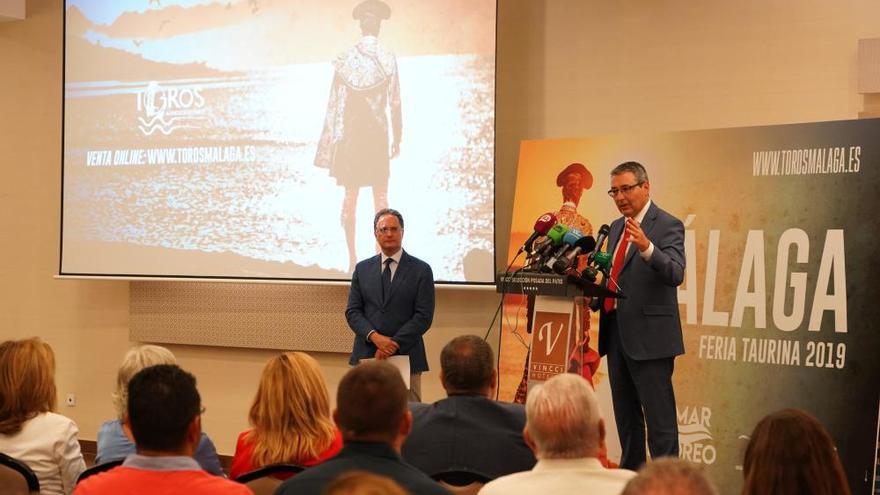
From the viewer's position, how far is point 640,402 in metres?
4.81

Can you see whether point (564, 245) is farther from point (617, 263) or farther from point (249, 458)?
point (249, 458)

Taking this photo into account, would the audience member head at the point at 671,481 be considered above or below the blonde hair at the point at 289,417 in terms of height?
above

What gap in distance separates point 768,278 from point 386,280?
6.79ft

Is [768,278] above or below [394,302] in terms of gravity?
above

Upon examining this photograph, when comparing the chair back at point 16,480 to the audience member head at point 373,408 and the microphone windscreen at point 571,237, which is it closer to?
the audience member head at point 373,408

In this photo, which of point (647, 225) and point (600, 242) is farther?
point (647, 225)

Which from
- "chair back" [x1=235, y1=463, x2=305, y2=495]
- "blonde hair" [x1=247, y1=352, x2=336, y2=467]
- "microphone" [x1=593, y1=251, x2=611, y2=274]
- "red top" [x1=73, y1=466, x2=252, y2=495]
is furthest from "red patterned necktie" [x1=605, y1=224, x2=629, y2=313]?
"red top" [x1=73, y1=466, x2=252, y2=495]

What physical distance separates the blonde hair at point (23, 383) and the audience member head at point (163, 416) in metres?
1.20

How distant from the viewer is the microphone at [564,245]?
4402mm

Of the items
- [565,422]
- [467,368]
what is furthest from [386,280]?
[565,422]

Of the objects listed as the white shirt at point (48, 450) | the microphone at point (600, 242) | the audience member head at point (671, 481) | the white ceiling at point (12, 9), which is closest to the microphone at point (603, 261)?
the microphone at point (600, 242)

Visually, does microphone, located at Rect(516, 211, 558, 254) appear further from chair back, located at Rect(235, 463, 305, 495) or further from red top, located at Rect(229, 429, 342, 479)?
chair back, located at Rect(235, 463, 305, 495)

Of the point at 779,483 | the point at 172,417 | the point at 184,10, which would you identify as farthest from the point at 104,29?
the point at 779,483

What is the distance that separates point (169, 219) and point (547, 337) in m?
4.11
